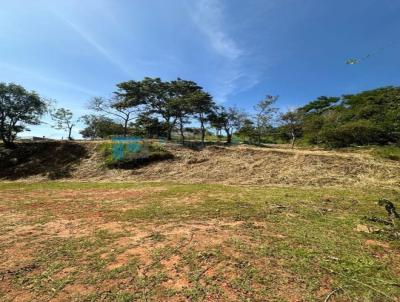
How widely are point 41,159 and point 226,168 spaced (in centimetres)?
1709

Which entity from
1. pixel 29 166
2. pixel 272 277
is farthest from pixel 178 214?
pixel 29 166

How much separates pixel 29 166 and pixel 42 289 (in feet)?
72.5

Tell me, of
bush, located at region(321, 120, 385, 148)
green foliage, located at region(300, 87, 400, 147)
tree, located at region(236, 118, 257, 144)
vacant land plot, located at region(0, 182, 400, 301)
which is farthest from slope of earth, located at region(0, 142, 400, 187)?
tree, located at region(236, 118, 257, 144)

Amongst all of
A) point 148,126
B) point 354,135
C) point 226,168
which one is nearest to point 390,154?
point 354,135

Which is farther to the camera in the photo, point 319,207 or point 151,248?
point 319,207

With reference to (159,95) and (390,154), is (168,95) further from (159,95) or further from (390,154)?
(390,154)

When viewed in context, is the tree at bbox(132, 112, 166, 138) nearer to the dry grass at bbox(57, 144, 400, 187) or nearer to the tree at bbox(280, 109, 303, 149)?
the dry grass at bbox(57, 144, 400, 187)

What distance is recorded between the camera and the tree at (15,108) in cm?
2458

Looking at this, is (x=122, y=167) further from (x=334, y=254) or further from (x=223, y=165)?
(x=334, y=254)

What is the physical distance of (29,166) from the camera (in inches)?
862

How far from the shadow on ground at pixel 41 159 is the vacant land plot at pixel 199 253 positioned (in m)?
13.8

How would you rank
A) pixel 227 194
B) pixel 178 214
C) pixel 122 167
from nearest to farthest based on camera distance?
1. pixel 178 214
2. pixel 227 194
3. pixel 122 167

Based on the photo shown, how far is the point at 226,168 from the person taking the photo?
60.3ft

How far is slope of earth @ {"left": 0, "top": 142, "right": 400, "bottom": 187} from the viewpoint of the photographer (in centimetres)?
1466
